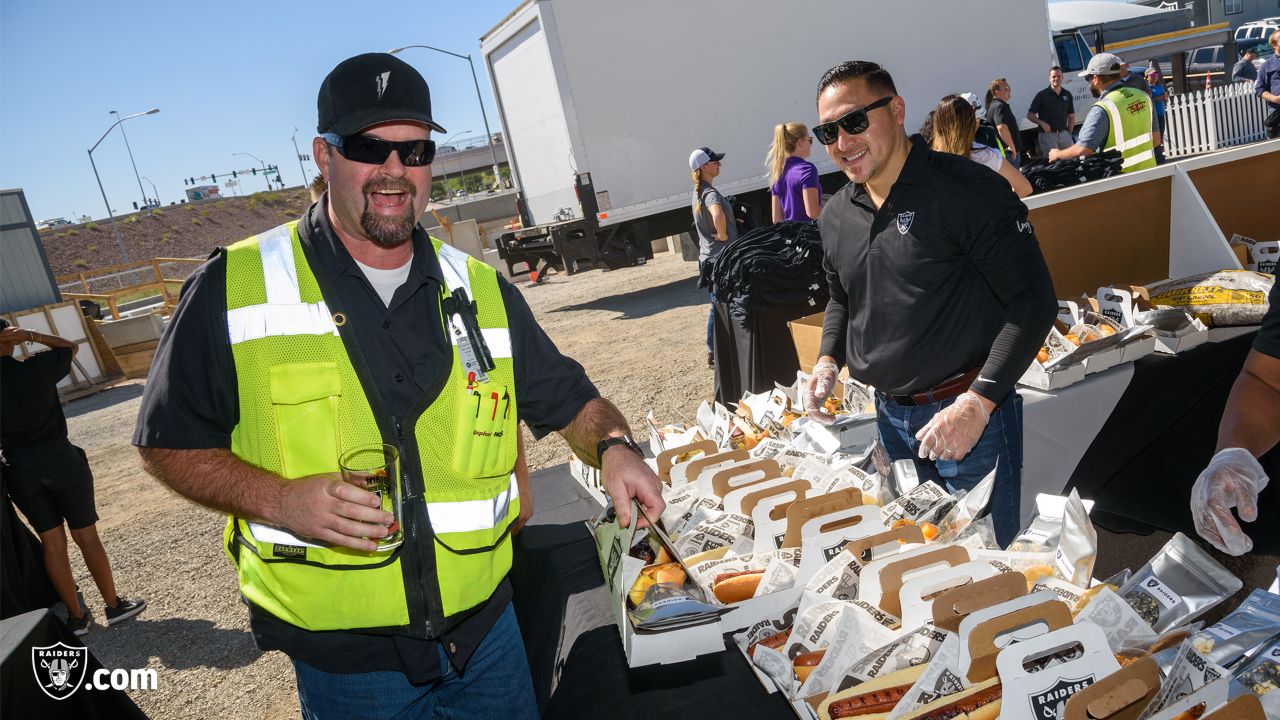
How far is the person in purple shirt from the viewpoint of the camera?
20.0 ft

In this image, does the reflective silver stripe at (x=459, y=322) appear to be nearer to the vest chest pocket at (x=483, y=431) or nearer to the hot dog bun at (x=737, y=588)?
the vest chest pocket at (x=483, y=431)

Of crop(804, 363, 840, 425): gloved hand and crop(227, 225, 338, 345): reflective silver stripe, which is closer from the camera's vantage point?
crop(227, 225, 338, 345): reflective silver stripe

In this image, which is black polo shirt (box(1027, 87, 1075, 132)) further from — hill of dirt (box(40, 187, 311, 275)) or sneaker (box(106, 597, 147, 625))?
hill of dirt (box(40, 187, 311, 275))

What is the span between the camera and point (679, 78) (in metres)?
11.2

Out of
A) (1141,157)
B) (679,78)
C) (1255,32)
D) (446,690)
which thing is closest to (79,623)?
(446,690)

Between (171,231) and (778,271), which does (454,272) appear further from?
(171,231)

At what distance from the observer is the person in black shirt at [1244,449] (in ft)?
6.03

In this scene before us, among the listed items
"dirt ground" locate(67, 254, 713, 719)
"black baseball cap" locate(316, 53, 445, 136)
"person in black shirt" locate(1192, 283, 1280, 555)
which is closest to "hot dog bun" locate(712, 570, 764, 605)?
"person in black shirt" locate(1192, 283, 1280, 555)

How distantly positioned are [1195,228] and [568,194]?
28.7 ft

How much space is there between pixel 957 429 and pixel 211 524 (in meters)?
6.53

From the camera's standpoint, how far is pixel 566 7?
10633mm

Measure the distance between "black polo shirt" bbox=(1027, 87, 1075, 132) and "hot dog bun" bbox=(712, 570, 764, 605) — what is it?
11936 millimetres

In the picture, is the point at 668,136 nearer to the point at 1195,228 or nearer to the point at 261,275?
the point at 1195,228

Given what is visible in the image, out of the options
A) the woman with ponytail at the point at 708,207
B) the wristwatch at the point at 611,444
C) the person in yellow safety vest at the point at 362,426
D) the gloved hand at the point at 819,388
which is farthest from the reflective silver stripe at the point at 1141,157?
the person in yellow safety vest at the point at 362,426
